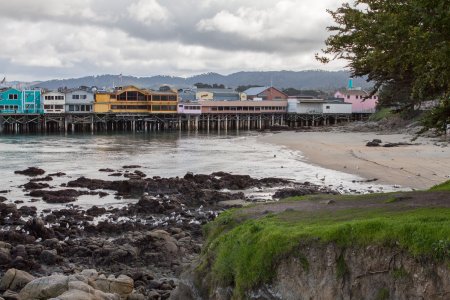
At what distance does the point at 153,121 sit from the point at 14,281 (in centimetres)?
8528

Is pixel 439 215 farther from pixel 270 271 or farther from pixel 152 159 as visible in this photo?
pixel 152 159

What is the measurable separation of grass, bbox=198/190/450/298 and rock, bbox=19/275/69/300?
3.35 metres

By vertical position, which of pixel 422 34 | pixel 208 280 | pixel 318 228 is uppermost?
pixel 422 34

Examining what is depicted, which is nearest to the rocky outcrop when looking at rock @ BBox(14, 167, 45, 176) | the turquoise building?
rock @ BBox(14, 167, 45, 176)

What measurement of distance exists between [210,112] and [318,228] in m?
94.4

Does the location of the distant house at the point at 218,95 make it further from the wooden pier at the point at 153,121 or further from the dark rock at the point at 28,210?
the dark rock at the point at 28,210

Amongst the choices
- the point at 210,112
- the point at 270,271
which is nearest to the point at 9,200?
the point at 270,271

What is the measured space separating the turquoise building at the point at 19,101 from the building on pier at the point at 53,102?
3.56ft

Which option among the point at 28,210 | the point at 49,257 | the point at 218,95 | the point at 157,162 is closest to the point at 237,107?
the point at 218,95

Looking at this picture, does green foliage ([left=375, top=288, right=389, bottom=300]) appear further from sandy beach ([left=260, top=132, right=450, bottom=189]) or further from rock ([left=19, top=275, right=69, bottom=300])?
sandy beach ([left=260, top=132, right=450, bottom=189])

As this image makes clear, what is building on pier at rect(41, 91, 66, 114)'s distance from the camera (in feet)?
293

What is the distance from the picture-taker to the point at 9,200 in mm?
27625

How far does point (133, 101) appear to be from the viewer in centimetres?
9538

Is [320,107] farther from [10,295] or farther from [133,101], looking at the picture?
[10,295]
